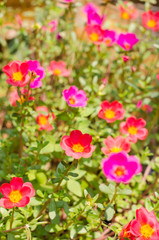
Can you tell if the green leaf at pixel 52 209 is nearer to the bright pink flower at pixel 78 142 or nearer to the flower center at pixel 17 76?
the bright pink flower at pixel 78 142

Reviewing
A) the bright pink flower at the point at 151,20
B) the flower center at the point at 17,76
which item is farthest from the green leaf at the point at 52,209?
the bright pink flower at the point at 151,20

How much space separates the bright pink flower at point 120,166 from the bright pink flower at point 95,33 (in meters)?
0.92

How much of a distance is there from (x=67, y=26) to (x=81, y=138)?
4.48ft

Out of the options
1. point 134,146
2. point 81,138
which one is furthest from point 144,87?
point 81,138

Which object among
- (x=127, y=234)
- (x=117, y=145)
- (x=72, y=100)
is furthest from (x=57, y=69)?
(x=127, y=234)

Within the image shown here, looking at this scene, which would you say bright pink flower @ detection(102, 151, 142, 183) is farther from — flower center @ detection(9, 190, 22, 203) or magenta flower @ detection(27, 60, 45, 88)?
Answer: magenta flower @ detection(27, 60, 45, 88)

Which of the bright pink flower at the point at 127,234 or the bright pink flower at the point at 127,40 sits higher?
the bright pink flower at the point at 127,40

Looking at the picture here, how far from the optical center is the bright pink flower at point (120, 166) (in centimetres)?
102

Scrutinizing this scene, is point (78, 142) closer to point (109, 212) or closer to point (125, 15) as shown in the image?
point (109, 212)

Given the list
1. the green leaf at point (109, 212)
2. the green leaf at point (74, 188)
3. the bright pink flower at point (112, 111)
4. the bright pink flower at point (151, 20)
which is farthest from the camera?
the bright pink flower at point (151, 20)

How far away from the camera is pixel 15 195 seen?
1114 mm

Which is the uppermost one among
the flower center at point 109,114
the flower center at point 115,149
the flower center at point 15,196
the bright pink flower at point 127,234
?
the flower center at point 109,114

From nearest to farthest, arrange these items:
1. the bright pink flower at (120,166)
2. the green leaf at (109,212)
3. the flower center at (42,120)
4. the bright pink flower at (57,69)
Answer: the bright pink flower at (120,166) < the green leaf at (109,212) < the flower center at (42,120) < the bright pink flower at (57,69)

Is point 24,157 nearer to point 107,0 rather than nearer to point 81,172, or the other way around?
point 81,172
